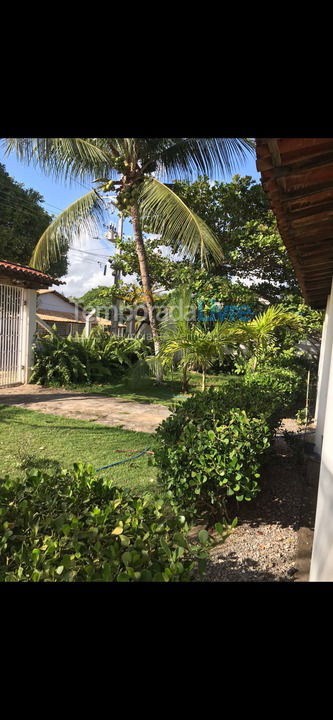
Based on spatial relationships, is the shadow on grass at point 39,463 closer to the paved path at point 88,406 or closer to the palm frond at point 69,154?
the paved path at point 88,406

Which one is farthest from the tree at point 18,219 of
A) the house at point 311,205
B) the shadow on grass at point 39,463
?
the house at point 311,205

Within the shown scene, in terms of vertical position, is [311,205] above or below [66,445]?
above

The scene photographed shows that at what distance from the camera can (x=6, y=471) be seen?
13.1ft

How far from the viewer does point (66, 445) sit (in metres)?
4.89

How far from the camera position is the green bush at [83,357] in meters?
9.14

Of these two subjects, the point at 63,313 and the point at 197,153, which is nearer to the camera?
the point at 197,153

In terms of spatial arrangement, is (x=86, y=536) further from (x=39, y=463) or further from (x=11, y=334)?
(x=11, y=334)

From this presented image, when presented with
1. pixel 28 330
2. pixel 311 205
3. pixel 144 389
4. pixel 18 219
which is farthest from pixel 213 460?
pixel 18 219

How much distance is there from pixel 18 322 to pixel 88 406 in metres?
3.15

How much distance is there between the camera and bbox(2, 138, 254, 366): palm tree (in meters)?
8.28

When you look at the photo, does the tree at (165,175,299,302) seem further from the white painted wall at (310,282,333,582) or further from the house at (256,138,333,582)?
the white painted wall at (310,282,333,582)

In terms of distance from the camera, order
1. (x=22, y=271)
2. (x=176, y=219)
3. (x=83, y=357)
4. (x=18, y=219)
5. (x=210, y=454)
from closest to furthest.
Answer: (x=210, y=454) < (x=22, y=271) < (x=176, y=219) < (x=83, y=357) < (x=18, y=219)

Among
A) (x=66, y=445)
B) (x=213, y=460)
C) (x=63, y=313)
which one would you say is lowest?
(x=66, y=445)

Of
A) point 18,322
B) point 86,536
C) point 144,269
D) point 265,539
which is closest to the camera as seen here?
point 86,536
